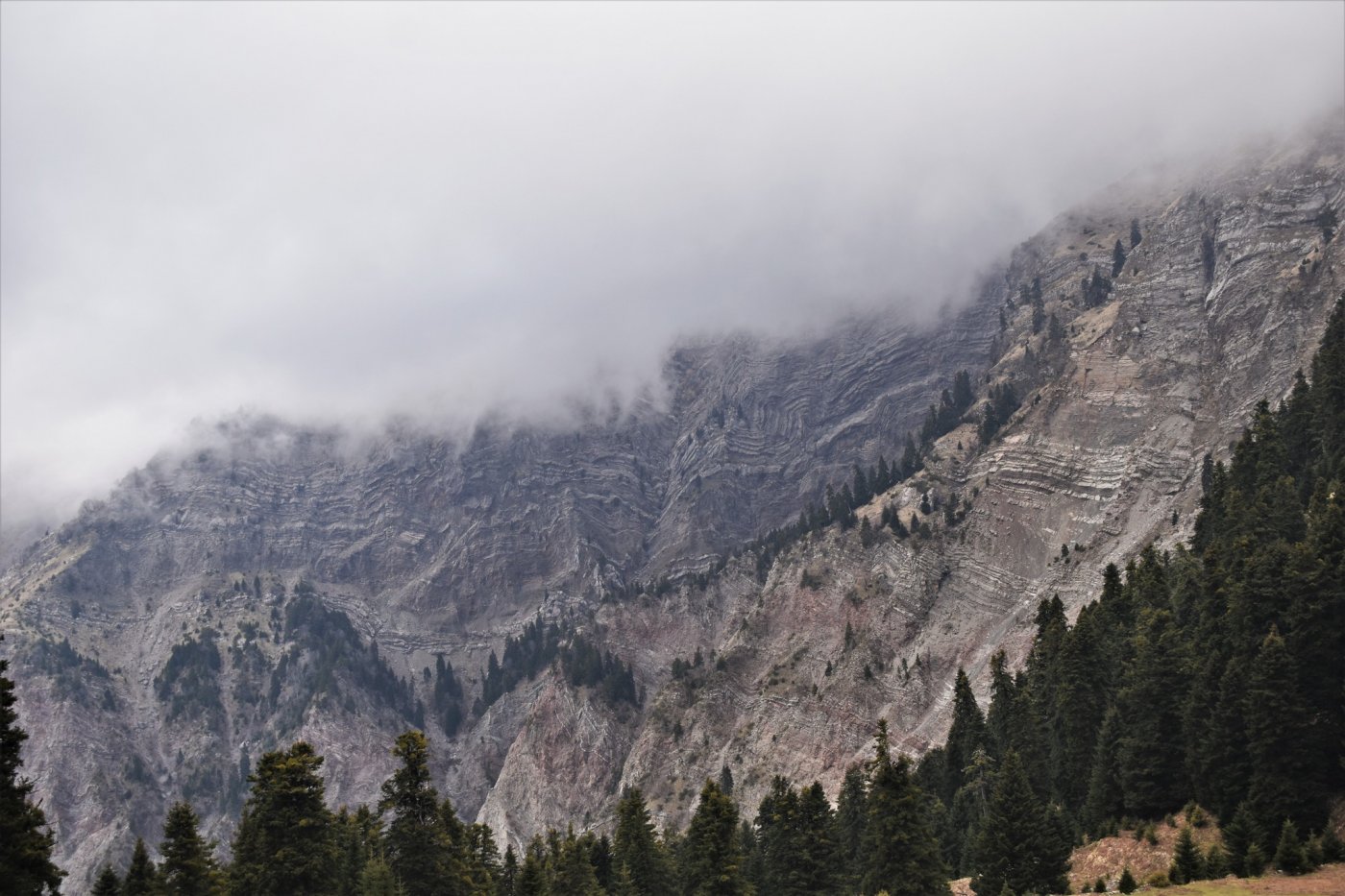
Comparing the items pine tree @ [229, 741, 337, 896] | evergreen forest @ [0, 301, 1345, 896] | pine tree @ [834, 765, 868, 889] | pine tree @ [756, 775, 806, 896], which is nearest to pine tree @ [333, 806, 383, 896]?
evergreen forest @ [0, 301, 1345, 896]

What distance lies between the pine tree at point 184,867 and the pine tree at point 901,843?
116ft

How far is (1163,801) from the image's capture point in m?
69.6

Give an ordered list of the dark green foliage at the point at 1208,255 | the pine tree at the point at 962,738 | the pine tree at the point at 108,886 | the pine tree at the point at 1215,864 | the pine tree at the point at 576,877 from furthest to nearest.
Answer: the dark green foliage at the point at 1208,255 → the pine tree at the point at 962,738 → the pine tree at the point at 576,877 → the pine tree at the point at 108,886 → the pine tree at the point at 1215,864

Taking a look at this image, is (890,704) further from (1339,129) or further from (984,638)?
(1339,129)

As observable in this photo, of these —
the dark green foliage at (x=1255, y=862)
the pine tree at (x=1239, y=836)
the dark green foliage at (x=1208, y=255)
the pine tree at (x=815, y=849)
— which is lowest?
the dark green foliage at (x=1255, y=862)

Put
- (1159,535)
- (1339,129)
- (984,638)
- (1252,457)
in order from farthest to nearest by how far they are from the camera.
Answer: (1339,129), (984,638), (1159,535), (1252,457)

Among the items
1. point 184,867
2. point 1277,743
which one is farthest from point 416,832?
point 1277,743

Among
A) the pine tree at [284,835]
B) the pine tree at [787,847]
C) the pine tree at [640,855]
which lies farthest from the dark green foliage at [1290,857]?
the pine tree at [284,835]

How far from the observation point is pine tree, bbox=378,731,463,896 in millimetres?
64562

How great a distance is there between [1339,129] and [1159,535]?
85.2 metres

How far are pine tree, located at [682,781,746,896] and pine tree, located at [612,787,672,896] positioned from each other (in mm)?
15833

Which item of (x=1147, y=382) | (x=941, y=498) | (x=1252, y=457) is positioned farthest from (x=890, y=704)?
(x=1252, y=457)

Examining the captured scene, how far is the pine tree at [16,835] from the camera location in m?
45.2

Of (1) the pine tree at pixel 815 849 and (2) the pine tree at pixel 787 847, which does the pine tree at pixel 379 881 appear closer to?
(2) the pine tree at pixel 787 847
